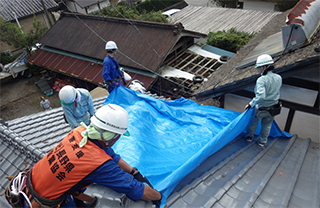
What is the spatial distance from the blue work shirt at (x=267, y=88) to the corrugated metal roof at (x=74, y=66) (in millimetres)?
6483

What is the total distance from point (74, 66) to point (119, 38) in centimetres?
337

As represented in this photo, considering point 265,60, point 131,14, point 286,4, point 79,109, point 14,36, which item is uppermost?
point 286,4

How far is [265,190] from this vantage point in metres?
2.89

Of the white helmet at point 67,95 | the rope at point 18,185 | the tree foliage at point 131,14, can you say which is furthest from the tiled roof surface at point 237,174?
the tree foliage at point 131,14

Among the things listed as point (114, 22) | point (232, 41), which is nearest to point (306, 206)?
point (232, 41)

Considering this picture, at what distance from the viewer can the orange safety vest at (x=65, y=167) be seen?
6.51ft

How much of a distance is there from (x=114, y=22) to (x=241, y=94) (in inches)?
416

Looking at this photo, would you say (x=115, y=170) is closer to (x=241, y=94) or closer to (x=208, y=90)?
(x=208, y=90)

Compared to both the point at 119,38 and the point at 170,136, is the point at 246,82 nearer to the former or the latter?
the point at 170,136

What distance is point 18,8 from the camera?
63.7ft

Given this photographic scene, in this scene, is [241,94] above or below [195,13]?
below

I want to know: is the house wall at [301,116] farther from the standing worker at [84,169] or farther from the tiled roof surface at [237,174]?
the standing worker at [84,169]

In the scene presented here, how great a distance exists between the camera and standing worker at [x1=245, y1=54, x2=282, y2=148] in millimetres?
3717

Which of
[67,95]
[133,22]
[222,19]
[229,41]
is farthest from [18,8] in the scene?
[67,95]
